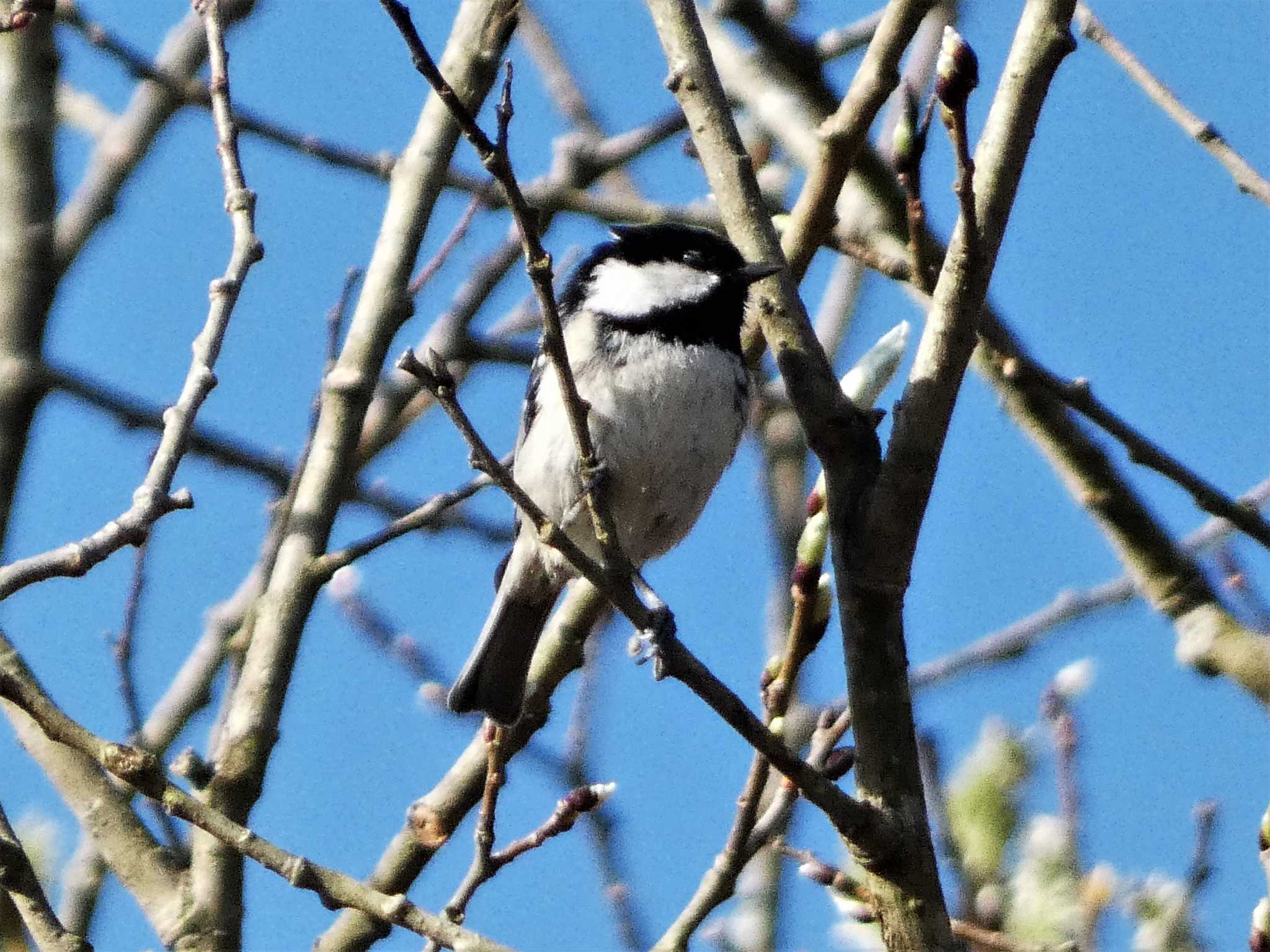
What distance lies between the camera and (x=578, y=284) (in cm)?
379

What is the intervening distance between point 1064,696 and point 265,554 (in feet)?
5.77

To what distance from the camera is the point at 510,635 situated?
12.4 feet

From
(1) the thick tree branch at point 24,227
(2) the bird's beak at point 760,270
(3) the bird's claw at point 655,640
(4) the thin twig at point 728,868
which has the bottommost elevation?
(4) the thin twig at point 728,868

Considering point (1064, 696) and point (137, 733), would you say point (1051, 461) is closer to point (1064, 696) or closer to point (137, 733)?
point (1064, 696)

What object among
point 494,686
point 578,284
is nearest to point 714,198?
point 578,284

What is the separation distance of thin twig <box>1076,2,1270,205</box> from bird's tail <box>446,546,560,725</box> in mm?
1608

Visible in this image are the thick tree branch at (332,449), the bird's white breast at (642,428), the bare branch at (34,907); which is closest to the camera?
the bare branch at (34,907)

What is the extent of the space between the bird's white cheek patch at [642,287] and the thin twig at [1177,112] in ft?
3.08

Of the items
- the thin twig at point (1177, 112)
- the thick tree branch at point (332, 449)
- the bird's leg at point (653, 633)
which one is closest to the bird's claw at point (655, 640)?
the bird's leg at point (653, 633)

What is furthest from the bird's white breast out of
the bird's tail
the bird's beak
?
the bird's beak

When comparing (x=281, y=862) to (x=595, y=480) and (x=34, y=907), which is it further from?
(x=595, y=480)

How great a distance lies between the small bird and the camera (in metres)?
3.37

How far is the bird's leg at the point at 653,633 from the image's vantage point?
239cm

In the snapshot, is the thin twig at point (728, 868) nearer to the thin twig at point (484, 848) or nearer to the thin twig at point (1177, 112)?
the thin twig at point (484, 848)
